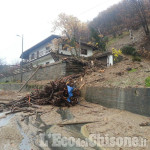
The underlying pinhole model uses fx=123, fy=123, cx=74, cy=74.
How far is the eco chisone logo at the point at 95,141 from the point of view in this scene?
111 inches

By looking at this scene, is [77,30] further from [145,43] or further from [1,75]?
[1,75]

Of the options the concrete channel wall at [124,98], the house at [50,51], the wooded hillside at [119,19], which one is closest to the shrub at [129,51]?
the house at [50,51]

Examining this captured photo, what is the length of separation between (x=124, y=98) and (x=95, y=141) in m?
2.67

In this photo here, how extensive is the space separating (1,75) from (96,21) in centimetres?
2655

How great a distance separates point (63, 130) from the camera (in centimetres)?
363

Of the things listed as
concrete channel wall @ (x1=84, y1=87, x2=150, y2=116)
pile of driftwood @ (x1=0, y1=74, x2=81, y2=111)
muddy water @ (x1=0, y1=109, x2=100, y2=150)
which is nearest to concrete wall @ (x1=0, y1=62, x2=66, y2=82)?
pile of driftwood @ (x1=0, y1=74, x2=81, y2=111)

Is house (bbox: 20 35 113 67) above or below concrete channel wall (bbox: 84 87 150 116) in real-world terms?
above

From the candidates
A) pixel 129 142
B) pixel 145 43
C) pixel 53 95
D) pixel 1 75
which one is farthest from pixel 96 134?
pixel 1 75

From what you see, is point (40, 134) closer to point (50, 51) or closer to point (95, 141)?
point (95, 141)

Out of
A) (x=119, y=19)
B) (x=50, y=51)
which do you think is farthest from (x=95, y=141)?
(x=119, y=19)

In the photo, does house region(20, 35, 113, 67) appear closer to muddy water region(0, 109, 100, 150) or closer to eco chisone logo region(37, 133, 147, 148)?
muddy water region(0, 109, 100, 150)

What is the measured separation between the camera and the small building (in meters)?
18.7

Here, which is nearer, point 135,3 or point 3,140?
point 3,140

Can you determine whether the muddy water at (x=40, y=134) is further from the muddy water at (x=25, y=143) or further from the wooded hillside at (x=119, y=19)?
the wooded hillside at (x=119, y=19)
